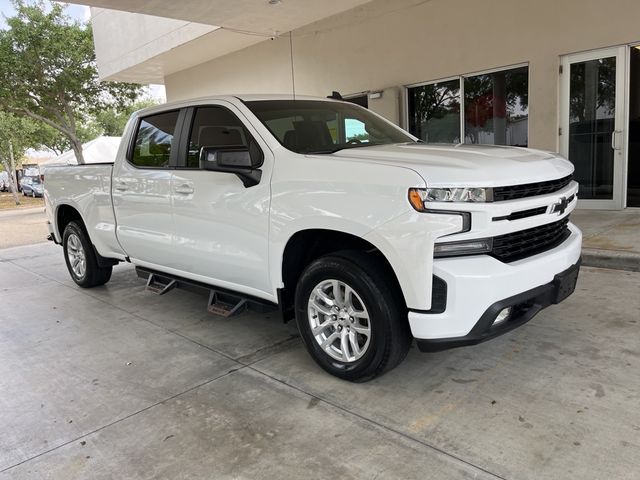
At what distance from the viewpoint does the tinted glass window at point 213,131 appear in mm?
4102

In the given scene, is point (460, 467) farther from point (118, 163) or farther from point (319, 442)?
point (118, 163)

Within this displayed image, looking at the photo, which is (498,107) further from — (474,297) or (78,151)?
(78,151)

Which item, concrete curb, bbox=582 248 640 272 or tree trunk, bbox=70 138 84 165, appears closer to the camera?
concrete curb, bbox=582 248 640 272

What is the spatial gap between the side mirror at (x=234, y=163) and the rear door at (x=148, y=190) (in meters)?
0.96

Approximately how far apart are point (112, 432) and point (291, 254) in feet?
5.18

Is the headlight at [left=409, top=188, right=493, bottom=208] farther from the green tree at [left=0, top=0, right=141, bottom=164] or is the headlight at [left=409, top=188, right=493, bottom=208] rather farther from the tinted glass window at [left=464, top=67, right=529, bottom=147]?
the green tree at [left=0, top=0, right=141, bottom=164]

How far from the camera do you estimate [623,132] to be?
27.3 ft

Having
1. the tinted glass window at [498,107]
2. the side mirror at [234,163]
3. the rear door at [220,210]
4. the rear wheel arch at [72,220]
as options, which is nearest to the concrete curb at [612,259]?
the tinted glass window at [498,107]

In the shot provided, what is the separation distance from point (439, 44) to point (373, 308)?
8.58 m

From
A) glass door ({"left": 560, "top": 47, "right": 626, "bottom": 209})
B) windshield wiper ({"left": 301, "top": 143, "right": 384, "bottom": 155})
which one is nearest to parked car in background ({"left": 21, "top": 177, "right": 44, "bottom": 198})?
glass door ({"left": 560, "top": 47, "right": 626, "bottom": 209})

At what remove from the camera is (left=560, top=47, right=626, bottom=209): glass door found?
8320 mm

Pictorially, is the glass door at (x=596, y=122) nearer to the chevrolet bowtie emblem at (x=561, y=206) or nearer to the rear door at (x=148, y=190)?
the chevrolet bowtie emblem at (x=561, y=206)

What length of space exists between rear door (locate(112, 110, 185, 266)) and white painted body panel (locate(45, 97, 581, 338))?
2 cm

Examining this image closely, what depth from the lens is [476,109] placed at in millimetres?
10164
